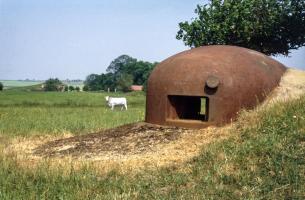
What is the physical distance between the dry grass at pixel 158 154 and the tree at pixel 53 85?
77.7 meters

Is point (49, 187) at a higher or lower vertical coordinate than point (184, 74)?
lower

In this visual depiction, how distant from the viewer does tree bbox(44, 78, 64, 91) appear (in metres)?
87.1

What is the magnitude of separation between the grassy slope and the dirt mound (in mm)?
1290

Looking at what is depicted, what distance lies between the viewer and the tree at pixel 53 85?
87.1m

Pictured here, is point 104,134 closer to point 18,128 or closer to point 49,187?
point 49,187

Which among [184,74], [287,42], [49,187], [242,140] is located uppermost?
[287,42]

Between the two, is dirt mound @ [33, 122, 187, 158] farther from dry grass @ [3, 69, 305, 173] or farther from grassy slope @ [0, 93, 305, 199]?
grassy slope @ [0, 93, 305, 199]

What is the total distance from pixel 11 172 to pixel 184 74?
413 cm

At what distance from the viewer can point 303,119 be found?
26.7 feet

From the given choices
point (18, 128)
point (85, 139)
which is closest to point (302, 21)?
point (18, 128)

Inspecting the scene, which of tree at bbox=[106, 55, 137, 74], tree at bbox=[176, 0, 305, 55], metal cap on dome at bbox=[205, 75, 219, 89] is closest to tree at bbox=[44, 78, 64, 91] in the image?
tree at bbox=[106, 55, 137, 74]

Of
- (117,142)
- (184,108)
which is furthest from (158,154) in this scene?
(184,108)

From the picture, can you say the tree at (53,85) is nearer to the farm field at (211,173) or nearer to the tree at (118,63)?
the tree at (118,63)

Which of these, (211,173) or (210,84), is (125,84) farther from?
(211,173)
